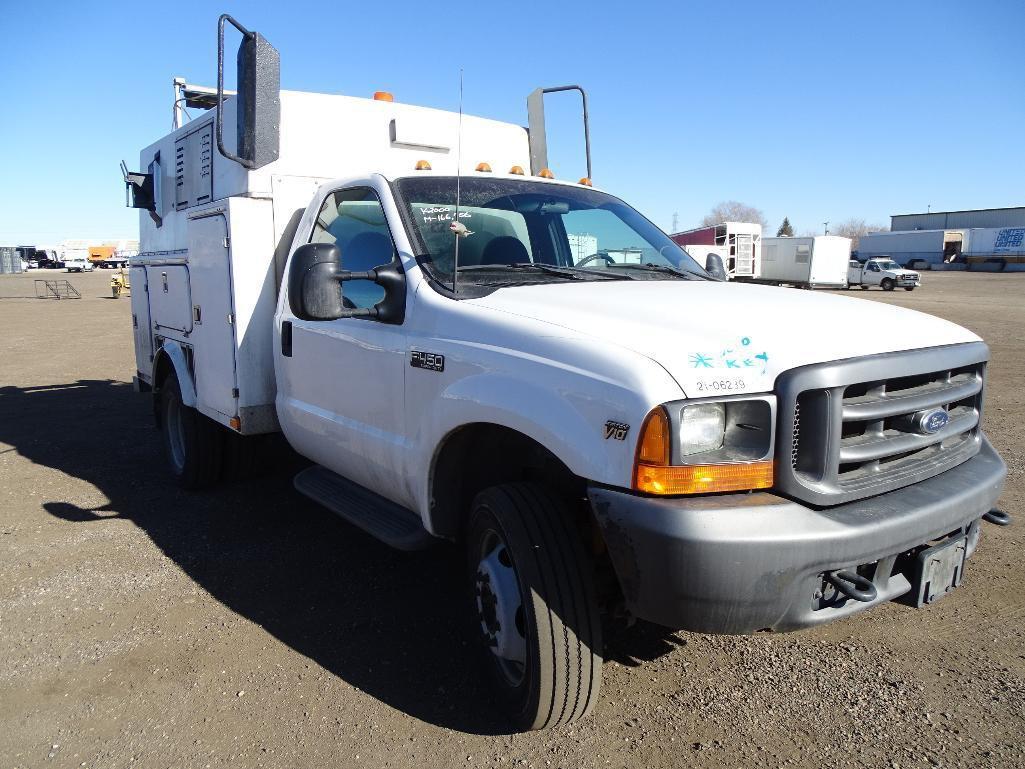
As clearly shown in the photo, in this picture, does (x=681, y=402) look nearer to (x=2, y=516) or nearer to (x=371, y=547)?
(x=371, y=547)

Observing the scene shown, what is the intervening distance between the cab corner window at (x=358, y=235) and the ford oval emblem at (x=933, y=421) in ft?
7.42


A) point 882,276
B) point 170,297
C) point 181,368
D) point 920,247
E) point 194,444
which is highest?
point 920,247

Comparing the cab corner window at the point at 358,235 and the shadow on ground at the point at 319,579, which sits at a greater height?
the cab corner window at the point at 358,235

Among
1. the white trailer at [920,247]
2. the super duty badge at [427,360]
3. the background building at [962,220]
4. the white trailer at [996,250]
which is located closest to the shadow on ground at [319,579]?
the super duty badge at [427,360]

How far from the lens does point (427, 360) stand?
314 centimetres

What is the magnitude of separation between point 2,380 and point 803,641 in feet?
38.1

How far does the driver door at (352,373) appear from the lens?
136 inches

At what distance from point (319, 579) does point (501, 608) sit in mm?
1649

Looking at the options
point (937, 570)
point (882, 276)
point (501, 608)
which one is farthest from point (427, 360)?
point (882, 276)

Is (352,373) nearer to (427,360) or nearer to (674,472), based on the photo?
(427,360)

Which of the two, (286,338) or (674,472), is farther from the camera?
(286,338)

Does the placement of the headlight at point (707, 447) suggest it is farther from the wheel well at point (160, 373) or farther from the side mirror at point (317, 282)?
the wheel well at point (160, 373)

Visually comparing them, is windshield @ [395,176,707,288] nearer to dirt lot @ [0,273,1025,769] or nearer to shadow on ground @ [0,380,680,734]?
dirt lot @ [0,273,1025,769]

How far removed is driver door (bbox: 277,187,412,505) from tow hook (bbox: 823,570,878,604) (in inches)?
71.6
